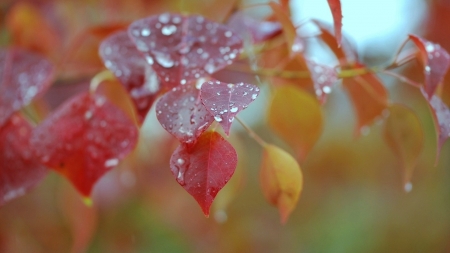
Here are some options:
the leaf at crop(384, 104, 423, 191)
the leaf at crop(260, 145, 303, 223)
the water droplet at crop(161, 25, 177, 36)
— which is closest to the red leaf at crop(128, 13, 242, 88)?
the water droplet at crop(161, 25, 177, 36)

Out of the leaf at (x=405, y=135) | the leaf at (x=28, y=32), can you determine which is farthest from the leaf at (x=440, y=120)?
the leaf at (x=28, y=32)

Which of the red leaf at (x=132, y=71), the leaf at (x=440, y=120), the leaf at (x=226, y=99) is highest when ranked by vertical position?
the leaf at (x=226, y=99)

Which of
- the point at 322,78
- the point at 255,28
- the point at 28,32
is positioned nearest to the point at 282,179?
the point at 322,78

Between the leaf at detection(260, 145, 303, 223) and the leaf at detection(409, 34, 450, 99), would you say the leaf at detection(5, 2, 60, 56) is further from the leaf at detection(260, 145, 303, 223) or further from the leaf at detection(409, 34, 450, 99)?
the leaf at detection(409, 34, 450, 99)

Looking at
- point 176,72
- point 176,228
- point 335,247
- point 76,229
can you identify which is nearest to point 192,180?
point 176,72

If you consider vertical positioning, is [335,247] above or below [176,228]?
below

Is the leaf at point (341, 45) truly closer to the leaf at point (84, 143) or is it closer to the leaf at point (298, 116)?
the leaf at point (298, 116)

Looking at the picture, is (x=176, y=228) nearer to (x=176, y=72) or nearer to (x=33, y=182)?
(x=33, y=182)
